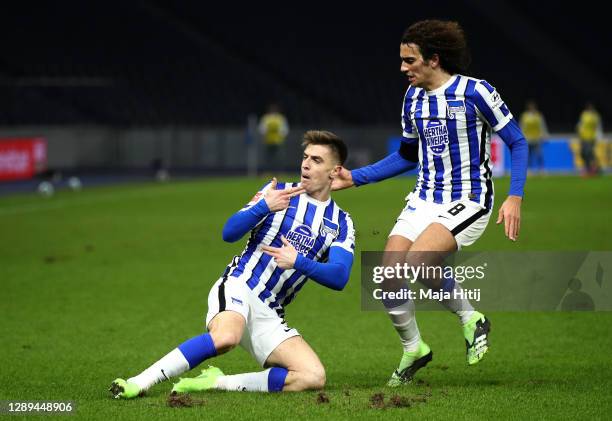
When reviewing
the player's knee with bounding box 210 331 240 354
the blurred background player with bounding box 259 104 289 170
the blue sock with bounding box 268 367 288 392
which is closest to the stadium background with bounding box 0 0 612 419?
the blue sock with bounding box 268 367 288 392

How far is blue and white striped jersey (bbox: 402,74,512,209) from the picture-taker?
6348 millimetres

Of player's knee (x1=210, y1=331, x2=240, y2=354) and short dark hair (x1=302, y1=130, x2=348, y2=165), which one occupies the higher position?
short dark hair (x1=302, y1=130, x2=348, y2=165)

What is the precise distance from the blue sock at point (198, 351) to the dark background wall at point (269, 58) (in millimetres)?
29167

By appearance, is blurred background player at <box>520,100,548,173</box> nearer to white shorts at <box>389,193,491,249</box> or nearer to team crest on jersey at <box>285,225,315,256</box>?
white shorts at <box>389,193,491,249</box>

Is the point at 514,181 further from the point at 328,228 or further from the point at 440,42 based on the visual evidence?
the point at 328,228

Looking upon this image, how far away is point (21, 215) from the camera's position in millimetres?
18734

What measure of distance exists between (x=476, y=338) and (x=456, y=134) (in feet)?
3.89

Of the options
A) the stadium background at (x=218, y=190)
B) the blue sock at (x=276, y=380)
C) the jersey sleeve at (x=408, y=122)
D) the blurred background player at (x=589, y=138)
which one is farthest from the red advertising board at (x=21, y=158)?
the blue sock at (x=276, y=380)

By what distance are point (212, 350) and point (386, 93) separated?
3273 cm

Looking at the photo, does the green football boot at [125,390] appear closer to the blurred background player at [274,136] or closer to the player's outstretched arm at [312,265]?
the player's outstretched arm at [312,265]

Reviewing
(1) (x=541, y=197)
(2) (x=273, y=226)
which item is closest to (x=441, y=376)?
(2) (x=273, y=226)

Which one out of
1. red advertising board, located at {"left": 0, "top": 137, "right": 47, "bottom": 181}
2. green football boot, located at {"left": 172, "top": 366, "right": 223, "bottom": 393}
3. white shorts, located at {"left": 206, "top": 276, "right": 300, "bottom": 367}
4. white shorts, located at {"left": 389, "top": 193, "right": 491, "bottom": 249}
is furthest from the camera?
red advertising board, located at {"left": 0, "top": 137, "right": 47, "bottom": 181}

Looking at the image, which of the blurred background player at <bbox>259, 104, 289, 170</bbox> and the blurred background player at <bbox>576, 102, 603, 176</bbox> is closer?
the blurred background player at <bbox>576, 102, 603, 176</bbox>

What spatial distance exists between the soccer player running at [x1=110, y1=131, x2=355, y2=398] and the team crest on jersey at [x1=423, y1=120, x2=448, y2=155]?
1.69ft
